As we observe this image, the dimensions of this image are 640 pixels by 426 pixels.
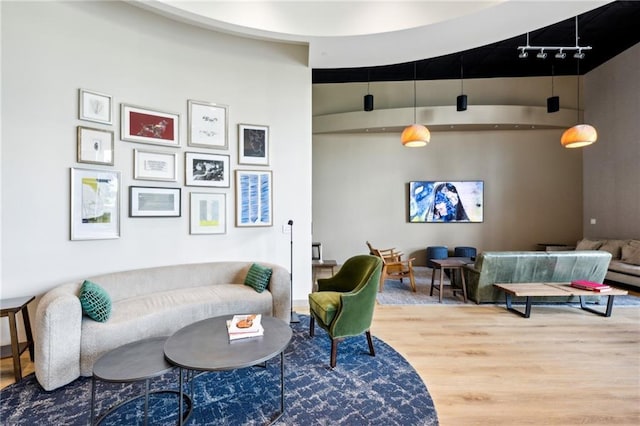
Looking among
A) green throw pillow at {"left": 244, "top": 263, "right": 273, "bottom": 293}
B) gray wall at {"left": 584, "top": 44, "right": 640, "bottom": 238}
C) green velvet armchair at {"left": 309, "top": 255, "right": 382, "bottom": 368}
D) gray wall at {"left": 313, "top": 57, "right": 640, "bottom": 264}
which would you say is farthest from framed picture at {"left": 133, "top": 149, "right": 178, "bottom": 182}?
gray wall at {"left": 584, "top": 44, "right": 640, "bottom": 238}

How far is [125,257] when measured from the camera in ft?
10.9

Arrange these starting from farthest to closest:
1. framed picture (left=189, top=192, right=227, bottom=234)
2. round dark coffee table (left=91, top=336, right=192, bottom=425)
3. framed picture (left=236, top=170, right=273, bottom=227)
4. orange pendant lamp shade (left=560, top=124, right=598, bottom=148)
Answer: orange pendant lamp shade (left=560, top=124, right=598, bottom=148), framed picture (left=236, top=170, right=273, bottom=227), framed picture (left=189, top=192, right=227, bottom=234), round dark coffee table (left=91, top=336, right=192, bottom=425)

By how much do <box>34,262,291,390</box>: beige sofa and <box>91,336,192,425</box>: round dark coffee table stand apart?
1.90ft

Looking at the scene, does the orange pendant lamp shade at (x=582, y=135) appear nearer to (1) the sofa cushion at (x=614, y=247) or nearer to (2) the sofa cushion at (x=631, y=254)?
(2) the sofa cushion at (x=631, y=254)

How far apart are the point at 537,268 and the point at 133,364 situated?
4.95 metres

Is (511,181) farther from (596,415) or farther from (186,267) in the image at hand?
(186,267)

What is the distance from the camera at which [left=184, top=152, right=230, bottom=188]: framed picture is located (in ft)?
12.1

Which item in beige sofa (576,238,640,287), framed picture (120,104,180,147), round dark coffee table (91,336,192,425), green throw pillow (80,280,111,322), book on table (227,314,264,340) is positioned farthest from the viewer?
beige sofa (576,238,640,287)

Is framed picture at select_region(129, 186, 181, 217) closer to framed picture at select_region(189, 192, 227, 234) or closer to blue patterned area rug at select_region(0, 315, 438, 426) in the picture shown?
framed picture at select_region(189, 192, 227, 234)

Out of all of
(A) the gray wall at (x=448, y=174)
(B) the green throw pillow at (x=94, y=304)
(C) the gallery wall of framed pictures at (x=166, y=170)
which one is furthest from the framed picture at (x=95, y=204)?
(A) the gray wall at (x=448, y=174)

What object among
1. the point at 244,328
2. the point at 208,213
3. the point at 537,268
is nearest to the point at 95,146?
the point at 208,213

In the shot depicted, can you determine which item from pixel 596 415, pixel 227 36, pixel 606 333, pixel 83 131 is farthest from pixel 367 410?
pixel 227 36

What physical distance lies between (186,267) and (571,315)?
5.11 meters

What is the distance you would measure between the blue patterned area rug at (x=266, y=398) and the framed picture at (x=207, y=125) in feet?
8.92
